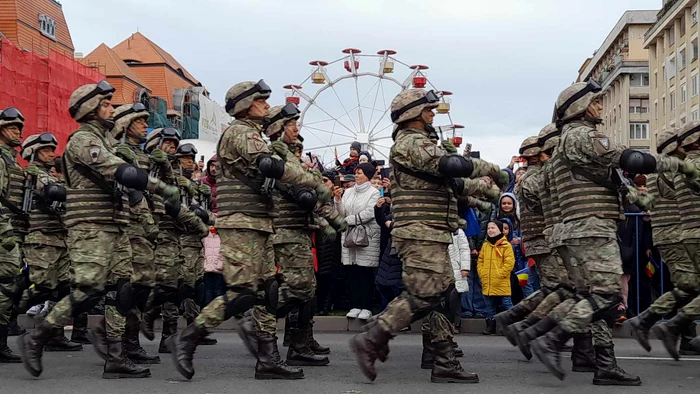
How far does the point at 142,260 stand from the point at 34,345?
1.74 m

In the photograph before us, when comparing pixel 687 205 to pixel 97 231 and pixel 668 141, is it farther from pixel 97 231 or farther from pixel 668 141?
pixel 97 231

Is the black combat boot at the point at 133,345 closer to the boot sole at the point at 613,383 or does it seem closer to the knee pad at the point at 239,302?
the knee pad at the point at 239,302

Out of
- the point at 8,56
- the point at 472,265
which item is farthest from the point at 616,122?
the point at 472,265

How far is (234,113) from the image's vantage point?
24.9ft

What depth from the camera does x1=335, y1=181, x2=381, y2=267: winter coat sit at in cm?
1143

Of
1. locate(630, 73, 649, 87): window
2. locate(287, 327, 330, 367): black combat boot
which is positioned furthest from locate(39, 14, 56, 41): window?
locate(630, 73, 649, 87): window

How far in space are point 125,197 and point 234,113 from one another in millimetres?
1129

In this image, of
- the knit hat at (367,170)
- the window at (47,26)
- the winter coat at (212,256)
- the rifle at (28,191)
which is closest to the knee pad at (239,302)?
the rifle at (28,191)

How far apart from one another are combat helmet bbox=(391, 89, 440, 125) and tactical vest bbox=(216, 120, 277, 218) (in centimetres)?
122

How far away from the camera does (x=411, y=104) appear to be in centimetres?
739

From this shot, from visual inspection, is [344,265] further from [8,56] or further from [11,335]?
[8,56]

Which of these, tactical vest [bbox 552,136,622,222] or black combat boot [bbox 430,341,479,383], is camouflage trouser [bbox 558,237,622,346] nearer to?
tactical vest [bbox 552,136,622,222]

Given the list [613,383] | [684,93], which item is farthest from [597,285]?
[684,93]

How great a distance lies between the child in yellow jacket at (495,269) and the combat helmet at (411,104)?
4050 millimetres
